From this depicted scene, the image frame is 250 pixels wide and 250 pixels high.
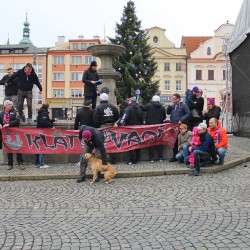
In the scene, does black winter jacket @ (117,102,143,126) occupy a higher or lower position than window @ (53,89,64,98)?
lower

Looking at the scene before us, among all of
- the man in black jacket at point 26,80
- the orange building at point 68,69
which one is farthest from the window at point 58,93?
the man in black jacket at point 26,80

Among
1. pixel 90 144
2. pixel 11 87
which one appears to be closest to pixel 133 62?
pixel 11 87

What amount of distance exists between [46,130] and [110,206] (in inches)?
200

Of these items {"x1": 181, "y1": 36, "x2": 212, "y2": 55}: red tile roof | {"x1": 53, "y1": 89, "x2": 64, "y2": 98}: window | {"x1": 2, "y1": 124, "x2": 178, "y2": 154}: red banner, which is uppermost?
{"x1": 181, "y1": 36, "x2": 212, "y2": 55}: red tile roof

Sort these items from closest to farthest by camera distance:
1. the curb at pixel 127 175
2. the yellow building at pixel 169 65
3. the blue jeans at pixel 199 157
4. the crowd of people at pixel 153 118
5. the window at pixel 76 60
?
the blue jeans at pixel 199 157 → the curb at pixel 127 175 → the crowd of people at pixel 153 118 → the yellow building at pixel 169 65 → the window at pixel 76 60

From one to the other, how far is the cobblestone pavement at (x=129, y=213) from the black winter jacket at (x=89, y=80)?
386cm

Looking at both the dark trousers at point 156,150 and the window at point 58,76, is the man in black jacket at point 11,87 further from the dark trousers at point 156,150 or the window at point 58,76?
the window at point 58,76

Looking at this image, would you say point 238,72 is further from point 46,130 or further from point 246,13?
point 46,130

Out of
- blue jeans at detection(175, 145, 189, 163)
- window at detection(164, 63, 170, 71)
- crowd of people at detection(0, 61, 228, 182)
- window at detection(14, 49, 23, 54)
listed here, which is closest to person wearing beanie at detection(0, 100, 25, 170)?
crowd of people at detection(0, 61, 228, 182)

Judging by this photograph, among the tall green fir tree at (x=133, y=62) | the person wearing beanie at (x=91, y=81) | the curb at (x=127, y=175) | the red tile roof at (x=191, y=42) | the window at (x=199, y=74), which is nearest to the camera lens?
the curb at (x=127, y=175)

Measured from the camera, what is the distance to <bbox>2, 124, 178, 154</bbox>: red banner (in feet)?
37.1

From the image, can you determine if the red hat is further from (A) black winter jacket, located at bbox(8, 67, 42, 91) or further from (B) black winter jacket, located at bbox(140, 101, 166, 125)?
(A) black winter jacket, located at bbox(8, 67, 42, 91)

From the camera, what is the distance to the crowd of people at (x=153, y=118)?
1001 cm

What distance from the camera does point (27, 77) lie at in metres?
12.2
